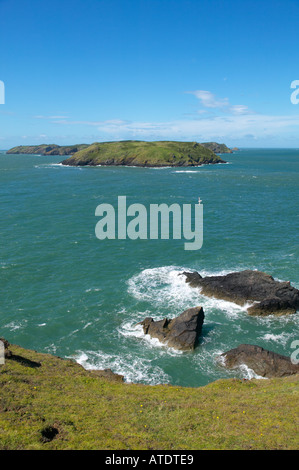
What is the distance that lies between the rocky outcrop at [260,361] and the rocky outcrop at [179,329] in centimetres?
438

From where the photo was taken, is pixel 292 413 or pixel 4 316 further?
pixel 4 316

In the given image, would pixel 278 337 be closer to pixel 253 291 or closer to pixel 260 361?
pixel 260 361

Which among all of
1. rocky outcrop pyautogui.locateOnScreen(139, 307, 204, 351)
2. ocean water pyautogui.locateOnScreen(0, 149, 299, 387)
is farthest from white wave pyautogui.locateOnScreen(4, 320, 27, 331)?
rocky outcrop pyautogui.locateOnScreen(139, 307, 204, 351)

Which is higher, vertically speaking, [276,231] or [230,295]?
[276,231]

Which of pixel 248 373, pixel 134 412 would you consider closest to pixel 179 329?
pixel 248 373

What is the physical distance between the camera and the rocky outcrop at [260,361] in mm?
32094

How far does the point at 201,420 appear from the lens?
2114cm

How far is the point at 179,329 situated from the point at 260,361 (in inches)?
383

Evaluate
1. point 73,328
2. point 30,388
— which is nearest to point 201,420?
point 30,388

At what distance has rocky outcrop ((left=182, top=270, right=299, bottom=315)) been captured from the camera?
42.9 meters

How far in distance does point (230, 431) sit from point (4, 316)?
3246 centimetres

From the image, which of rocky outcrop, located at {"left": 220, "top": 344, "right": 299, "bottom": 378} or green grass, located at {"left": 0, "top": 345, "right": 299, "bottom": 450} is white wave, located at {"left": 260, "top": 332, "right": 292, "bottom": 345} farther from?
green grass, located at {"left": 0, "top": 345, "right": 299, "bottom": 450}
